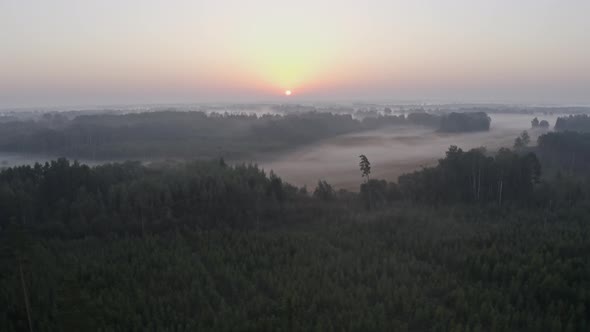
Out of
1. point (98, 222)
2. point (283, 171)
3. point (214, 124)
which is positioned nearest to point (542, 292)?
point (98, 222)

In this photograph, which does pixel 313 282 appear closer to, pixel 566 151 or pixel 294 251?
pixel 294 251

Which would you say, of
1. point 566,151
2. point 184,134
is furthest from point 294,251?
point 184,134

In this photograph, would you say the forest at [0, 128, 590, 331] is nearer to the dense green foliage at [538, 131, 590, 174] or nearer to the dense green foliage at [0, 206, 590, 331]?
the dense green foliage at [0, 206, 590, 331]

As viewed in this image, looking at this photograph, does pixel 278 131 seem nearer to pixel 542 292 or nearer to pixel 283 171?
pixel 283 171

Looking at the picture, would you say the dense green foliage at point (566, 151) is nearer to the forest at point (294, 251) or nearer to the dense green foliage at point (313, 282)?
the forest at point (294, 251)

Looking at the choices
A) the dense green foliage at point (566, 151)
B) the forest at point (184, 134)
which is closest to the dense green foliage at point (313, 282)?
the dense green foliage at point (566, 151)

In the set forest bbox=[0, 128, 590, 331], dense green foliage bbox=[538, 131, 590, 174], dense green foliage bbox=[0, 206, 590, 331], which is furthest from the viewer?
dense green foliage bbox=[538, 131, 590, 174]

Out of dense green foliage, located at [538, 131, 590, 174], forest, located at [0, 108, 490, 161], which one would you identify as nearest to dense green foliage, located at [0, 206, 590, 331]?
dense green foliage, located at [538, 131, 590, 174]
